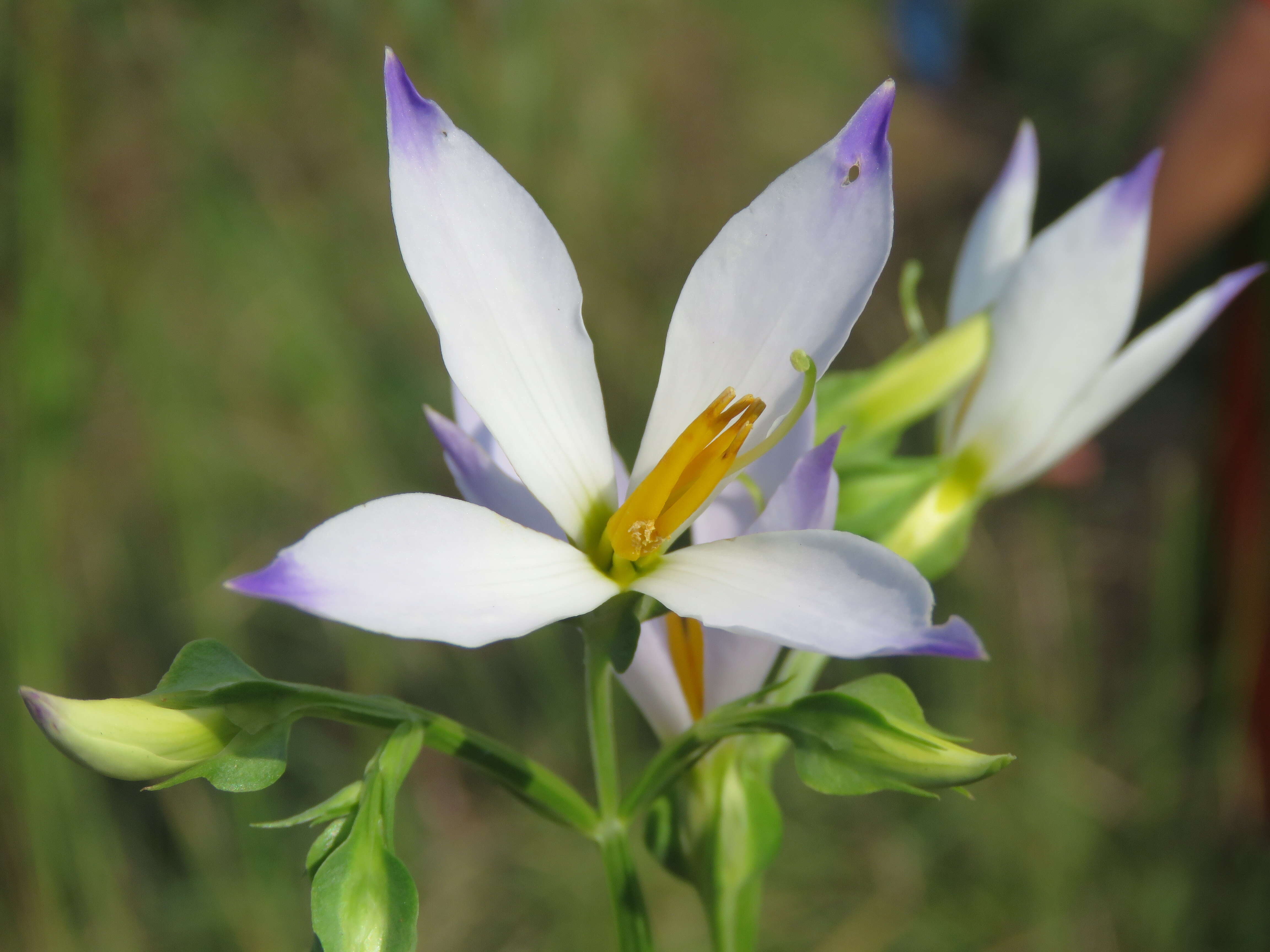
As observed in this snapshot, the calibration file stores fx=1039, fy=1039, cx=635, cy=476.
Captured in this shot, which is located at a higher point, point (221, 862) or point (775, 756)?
point (775, 756)

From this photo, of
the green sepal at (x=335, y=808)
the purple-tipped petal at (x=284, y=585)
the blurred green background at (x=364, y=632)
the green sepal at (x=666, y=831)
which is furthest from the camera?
the blurred green background at (x=364, y=632)

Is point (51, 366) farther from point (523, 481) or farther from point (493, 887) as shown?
point (493, 887)

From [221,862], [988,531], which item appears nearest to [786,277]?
[221,862]

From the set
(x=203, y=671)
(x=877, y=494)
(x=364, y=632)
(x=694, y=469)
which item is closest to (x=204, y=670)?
(x=203, y=671)

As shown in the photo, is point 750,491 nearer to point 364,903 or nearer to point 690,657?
point 690,657

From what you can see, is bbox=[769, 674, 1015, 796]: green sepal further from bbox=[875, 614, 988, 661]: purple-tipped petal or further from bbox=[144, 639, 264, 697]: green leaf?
bbox=[144, 639, 264, 697]: green leaf

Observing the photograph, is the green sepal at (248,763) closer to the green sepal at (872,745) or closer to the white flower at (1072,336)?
the green sepal at (872,745)

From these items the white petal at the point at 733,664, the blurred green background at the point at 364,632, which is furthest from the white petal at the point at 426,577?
the blurred green background at the point at 364,632
